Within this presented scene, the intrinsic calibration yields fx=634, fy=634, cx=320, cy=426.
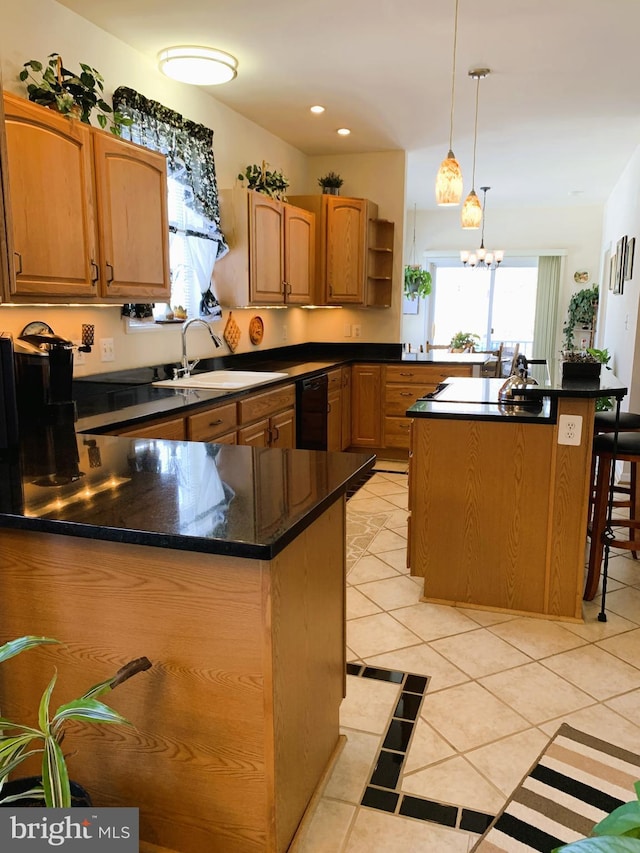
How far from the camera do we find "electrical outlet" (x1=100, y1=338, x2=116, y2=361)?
329cm

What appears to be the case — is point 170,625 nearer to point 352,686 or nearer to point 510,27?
point 352,686

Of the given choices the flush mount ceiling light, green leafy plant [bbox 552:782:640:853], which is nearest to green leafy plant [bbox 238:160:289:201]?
the flush mount ceiling light

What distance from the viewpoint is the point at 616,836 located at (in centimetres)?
66

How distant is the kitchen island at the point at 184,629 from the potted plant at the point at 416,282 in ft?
26.4

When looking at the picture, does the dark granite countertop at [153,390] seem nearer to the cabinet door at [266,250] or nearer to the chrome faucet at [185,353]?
the chrome faucet at [185,353]

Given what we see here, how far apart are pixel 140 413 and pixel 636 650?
90.7 inches

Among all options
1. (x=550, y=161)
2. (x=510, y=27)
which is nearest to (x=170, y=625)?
(x=510, y=27)

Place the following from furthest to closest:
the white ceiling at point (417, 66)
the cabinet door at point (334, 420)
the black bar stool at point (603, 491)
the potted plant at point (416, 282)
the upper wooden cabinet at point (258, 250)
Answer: the potted plant at point (416, 282)
the cabinet door at point (334, 420)
the upper wooden cabinet at point (258, 250)
the white ceiling at point (417, 66)
the black bar stool at point (603, 491)

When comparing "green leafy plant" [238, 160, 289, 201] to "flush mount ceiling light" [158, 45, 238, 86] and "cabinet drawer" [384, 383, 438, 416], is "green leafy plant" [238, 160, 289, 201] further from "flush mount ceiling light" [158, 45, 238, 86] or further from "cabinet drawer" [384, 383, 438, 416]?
"cabinet drawer" [384, 383, 438, 416]

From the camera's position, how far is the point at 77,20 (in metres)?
3.04

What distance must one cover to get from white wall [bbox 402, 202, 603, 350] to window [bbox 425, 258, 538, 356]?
0.31 meters

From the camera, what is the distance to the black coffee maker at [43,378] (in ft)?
8.24

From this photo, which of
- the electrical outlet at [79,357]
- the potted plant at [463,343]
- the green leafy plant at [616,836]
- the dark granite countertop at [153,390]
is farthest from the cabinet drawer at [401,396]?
the green leafy plant at [616,836]

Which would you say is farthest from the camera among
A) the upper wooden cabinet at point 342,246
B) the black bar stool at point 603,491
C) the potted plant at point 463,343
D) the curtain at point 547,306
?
the curtain at point 547,306
